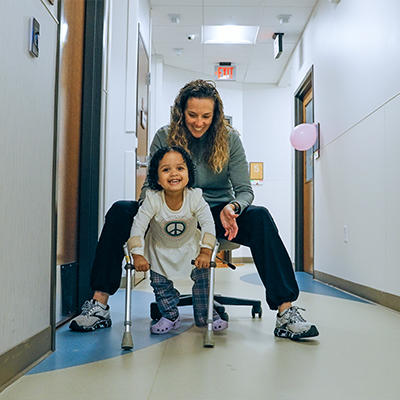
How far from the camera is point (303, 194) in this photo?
16.8 feet

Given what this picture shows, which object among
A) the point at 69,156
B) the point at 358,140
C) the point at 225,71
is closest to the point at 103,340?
the point at 69,156

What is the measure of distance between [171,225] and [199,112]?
0.53m

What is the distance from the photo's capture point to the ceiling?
14.5ft

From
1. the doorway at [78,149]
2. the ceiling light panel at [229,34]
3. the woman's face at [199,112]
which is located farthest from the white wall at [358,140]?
→ the doorway at [78,149]

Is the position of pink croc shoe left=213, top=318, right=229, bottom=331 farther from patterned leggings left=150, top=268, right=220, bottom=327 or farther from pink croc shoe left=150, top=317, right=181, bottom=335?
pink croc shoe left=150, top=317, right=181, bottom=335

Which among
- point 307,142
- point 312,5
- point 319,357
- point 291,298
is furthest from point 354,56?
point 319,357

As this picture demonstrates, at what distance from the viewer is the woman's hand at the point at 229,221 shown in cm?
170

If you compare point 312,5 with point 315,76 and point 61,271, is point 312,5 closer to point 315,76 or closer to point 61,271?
point 315,76

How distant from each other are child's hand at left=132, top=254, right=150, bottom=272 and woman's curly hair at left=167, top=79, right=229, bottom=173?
0.58m

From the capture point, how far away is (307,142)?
423 cm

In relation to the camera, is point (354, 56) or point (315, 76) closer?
point (354, 56)

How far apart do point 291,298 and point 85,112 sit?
1.42 m

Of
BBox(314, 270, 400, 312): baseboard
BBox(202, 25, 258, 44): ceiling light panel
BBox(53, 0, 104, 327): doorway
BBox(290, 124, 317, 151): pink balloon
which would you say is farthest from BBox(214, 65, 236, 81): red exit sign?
BBox(53, 0, 104, 327): doorway

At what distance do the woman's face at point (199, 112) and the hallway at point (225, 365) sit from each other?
843mm
